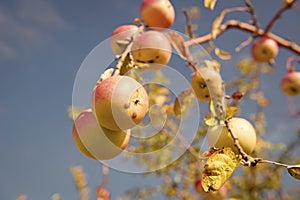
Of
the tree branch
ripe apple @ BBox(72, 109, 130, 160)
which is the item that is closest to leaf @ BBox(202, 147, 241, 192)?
ripe apple @ BBox(72, 109, 130, 160)

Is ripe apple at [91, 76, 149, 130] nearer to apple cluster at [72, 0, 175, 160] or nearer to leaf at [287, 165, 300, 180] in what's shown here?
apple cluster at [72, 0, 175, 160]

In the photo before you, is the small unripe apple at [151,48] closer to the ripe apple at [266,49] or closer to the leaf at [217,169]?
the leaf at [217,169]

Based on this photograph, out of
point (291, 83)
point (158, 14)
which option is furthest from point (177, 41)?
point (291, 83)

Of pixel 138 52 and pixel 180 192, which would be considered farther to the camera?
pixel 180 192

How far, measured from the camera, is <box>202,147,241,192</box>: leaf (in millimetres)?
574

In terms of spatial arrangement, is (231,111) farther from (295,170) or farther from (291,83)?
(291,83)

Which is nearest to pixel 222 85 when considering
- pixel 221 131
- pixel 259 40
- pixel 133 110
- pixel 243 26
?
pixel 221 131

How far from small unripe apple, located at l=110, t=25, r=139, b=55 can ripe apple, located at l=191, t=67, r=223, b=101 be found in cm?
20

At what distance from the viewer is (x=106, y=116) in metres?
0.67

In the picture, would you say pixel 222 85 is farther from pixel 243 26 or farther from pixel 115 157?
pixel 243 26

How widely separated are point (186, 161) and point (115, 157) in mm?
1961

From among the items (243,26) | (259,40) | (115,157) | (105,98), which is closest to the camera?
(105,98)

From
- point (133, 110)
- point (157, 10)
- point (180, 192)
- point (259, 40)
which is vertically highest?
point (157, 10)

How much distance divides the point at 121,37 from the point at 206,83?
0.24 m
